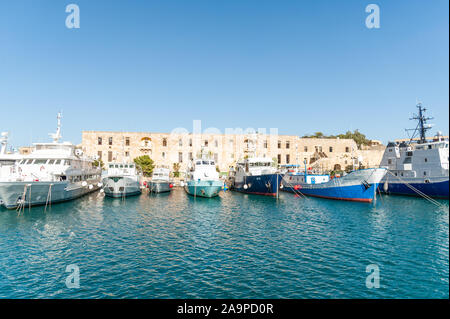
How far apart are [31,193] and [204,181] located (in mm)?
19281

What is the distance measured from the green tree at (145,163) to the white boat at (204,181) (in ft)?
75.3

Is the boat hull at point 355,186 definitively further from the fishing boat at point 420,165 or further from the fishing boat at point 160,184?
the fishing boat at point 160,184

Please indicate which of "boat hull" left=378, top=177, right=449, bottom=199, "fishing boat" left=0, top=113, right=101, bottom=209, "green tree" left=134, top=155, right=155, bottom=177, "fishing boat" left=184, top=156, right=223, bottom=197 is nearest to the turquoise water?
"fishing boat" left=0, top=113, right=101, bottom=209

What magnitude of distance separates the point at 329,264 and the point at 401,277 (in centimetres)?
284

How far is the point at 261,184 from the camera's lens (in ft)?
133

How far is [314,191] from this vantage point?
38562mm

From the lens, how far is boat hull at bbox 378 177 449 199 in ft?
110

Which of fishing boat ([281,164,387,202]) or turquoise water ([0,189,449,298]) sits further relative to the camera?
fishing boat ([281,164,387,202])

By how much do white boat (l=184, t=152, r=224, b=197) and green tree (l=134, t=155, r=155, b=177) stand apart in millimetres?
22958

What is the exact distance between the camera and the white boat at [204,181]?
36875 mm

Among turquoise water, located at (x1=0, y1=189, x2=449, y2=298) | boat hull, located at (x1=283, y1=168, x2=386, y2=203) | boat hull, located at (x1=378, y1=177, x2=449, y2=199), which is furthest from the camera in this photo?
boat hull, located at (x1=378, y1=177, x2=449, y2=199)

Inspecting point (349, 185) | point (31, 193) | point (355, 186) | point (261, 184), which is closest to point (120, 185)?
point (31, 193)

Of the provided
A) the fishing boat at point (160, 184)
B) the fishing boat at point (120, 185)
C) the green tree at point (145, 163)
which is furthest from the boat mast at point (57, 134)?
the green tree at point (145, 163)

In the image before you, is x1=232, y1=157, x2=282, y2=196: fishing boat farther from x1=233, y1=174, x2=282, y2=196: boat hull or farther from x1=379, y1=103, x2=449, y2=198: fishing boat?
x1=379, y1=103, x2=449, y2=198: fishing boat
